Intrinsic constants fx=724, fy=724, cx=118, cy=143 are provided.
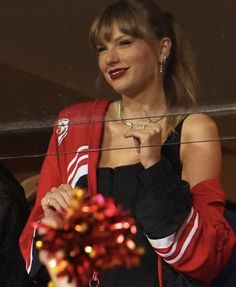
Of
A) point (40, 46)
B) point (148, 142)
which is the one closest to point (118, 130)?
point (148, 142)

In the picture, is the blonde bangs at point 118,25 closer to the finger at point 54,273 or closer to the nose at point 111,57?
the nose at point 111,57

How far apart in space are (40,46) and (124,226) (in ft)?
0.77

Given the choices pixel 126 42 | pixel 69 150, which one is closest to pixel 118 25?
pixel 126 42

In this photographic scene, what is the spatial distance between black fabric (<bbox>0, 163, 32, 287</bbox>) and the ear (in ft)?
0.64

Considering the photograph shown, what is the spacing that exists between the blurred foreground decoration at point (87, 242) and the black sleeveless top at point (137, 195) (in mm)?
67

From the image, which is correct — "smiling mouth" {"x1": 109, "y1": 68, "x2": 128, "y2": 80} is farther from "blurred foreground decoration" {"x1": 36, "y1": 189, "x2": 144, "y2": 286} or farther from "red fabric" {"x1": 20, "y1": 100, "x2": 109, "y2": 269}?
"blurred foreground decoration" {"x1": 36, "y1": 189, "x2": 144, "y2": 286}

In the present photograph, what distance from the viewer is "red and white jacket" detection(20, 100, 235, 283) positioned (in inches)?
25.3

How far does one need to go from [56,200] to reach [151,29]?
0.20 metres

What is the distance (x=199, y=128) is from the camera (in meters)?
0.62

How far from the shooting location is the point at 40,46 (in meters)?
0.71

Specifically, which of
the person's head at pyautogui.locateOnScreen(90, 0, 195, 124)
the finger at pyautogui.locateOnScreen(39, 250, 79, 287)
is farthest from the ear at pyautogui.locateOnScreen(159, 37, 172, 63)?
the finger at pyautogui.locateOnScreen(39, 250, 79, 287)

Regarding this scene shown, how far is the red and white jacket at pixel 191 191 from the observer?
2.11 ft

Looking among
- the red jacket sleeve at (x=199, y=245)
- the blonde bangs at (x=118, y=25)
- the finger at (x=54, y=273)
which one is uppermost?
the blonde bangs at (x=118, y=25)

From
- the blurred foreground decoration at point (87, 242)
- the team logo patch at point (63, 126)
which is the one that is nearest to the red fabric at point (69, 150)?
the team logo patch at point (63, 126)
